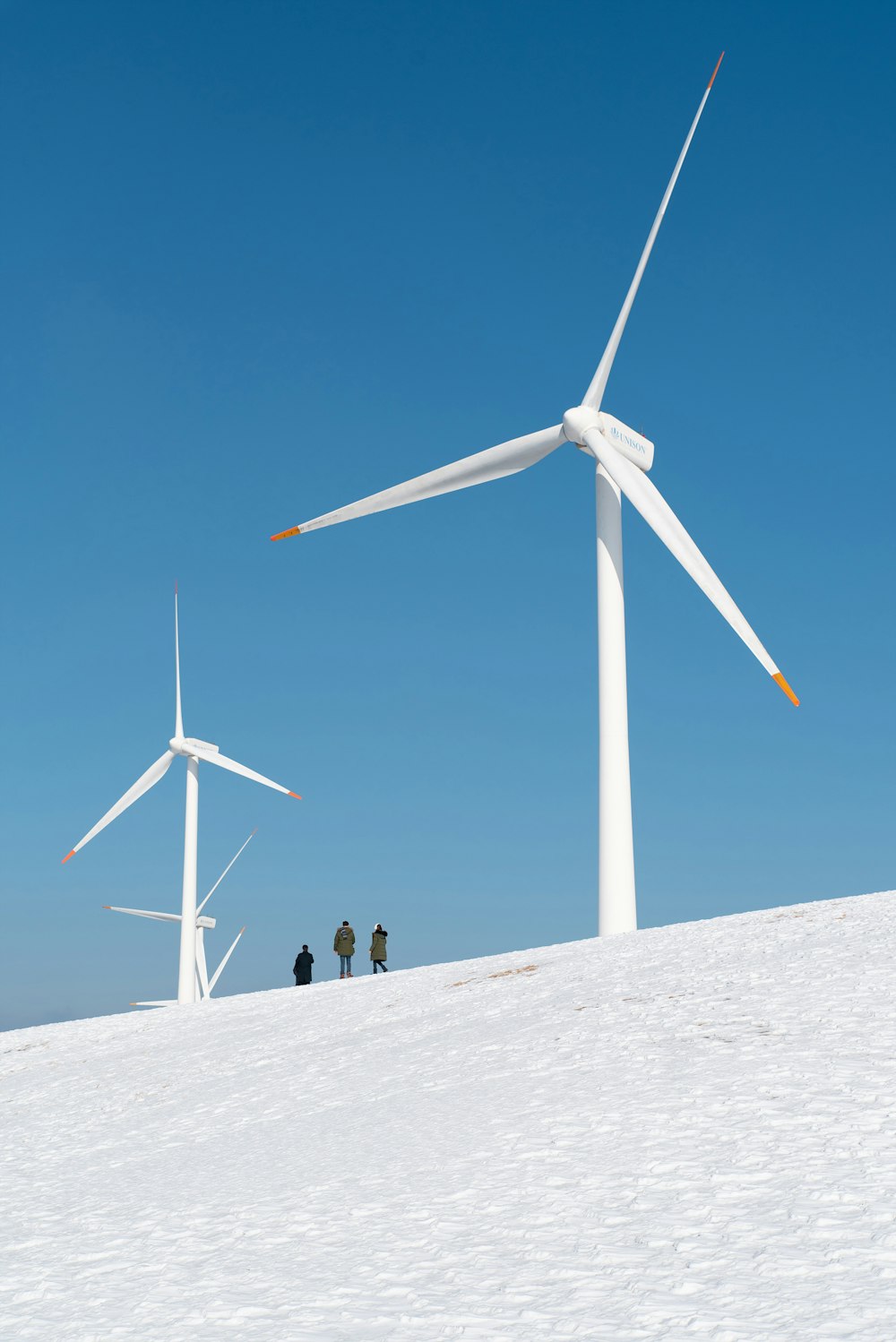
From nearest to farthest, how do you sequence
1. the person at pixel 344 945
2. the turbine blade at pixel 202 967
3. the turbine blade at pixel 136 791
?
the person at pixel 344 945 < the turbine blade at pixel 136 791 < the turbine blade at pixel 202 967

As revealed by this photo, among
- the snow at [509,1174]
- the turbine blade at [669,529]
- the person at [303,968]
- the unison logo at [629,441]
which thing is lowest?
the snow at [509,1174]

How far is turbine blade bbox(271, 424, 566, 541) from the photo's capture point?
33094 mm

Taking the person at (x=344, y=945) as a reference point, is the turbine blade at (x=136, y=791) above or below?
above

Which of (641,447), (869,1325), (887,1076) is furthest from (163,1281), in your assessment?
(641,447)

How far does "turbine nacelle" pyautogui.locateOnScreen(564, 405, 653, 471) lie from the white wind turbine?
0.07 ft

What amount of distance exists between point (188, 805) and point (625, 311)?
29815 millimetres

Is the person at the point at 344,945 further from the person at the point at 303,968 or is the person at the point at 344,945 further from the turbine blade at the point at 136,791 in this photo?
the turbine blade at the point at 136,791

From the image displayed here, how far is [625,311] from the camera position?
3369cm

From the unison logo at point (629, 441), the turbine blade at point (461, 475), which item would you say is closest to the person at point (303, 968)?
the turbine blade at point (461, 475)

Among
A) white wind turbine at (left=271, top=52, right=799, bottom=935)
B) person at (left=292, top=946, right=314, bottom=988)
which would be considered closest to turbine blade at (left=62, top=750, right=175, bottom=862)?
person at (left=292, top=946, right=314, bottom=988)

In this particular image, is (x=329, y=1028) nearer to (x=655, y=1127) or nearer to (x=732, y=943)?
(x=732, y=943)

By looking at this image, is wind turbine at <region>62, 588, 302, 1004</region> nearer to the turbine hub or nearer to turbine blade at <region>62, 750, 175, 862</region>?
turbine blade at <region>62, 750, 175, 862</region>

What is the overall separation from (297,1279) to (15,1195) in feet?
15.8

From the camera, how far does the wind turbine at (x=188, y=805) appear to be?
5156cm
